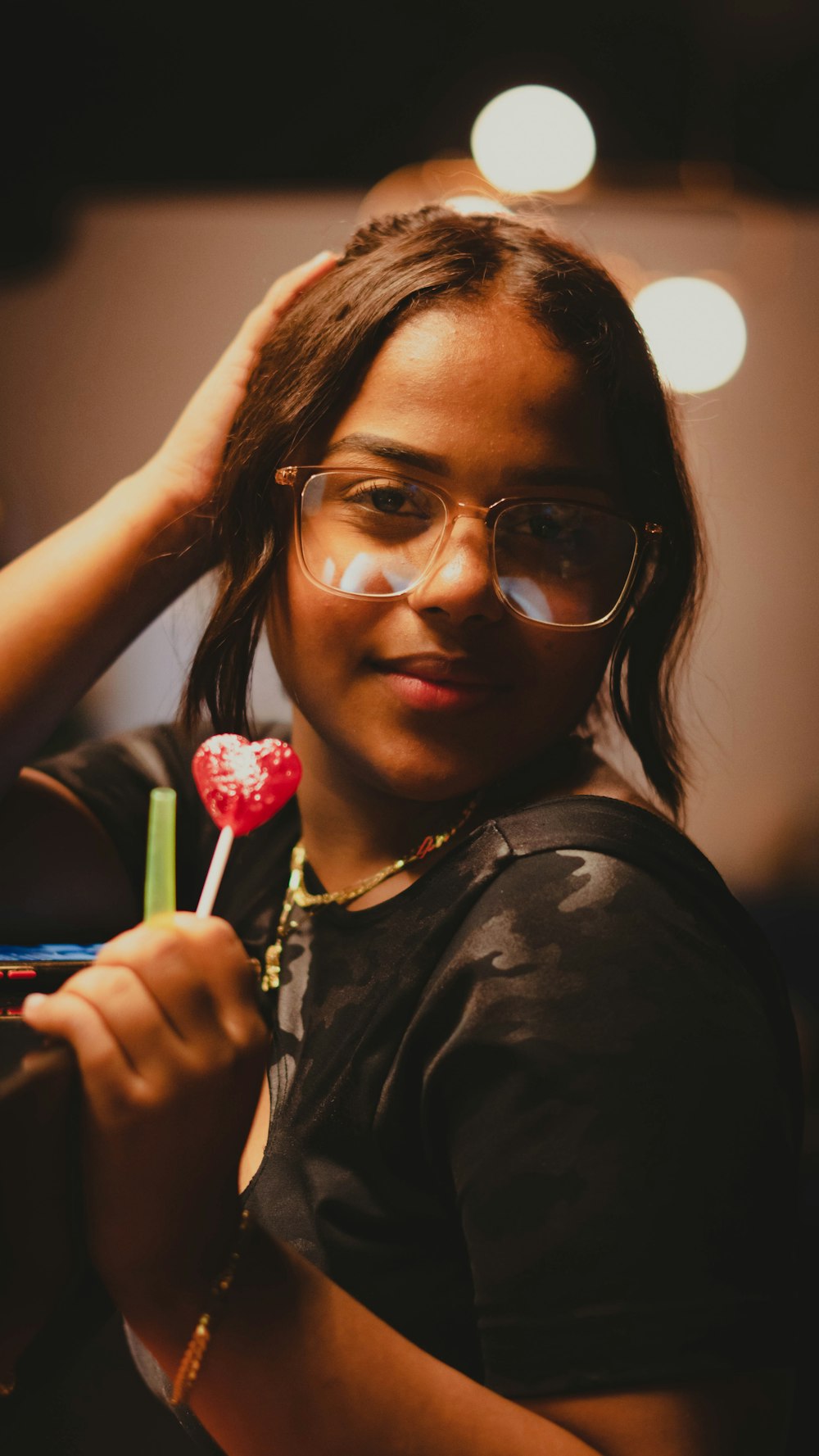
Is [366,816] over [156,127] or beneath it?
beneath

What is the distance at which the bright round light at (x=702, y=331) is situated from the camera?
38.4 inches

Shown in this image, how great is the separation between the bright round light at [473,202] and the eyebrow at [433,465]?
0.31m

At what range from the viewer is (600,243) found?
0.94 m

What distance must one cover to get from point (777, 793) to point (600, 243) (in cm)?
53

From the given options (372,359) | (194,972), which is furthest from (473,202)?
(194,972)

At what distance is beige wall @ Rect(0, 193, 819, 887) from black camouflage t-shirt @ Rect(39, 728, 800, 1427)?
427 millimetres

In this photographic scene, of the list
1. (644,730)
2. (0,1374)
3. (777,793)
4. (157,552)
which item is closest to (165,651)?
(157,552)

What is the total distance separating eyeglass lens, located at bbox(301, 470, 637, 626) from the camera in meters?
0.62

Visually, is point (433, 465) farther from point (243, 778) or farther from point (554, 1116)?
point (554, 1116)

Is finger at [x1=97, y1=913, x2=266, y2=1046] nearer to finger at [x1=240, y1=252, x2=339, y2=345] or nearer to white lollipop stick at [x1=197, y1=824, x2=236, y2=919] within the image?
white lollipop stick at [x1=197, y1=824, x2=236, y2=919]

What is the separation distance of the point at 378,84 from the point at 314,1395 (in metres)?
0.95

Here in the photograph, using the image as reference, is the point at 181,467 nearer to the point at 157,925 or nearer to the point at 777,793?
the point at 157,925

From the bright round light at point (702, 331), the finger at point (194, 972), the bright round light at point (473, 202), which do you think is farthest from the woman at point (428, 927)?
the bright round light at point (702, 331)

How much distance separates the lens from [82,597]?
79 centimetres
